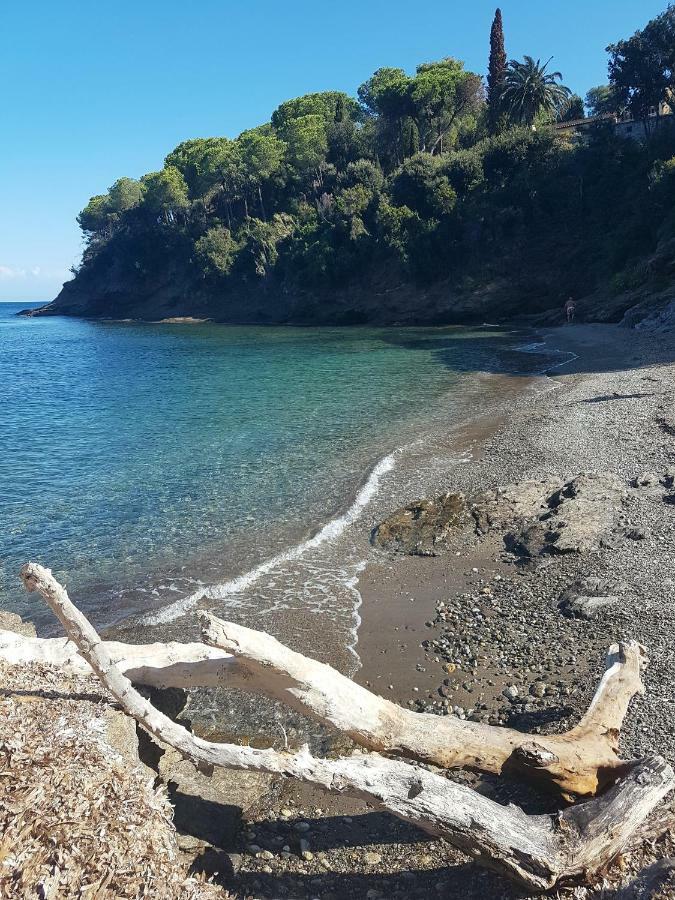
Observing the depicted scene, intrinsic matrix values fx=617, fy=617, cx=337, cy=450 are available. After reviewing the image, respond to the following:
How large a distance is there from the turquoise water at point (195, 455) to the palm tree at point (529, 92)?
85.9 feet

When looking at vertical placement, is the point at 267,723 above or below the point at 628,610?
below

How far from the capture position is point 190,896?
335cm

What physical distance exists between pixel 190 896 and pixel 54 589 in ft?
6.70

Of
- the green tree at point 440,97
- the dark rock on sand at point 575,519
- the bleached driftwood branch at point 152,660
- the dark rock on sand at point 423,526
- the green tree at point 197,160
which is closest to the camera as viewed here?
the bleached driftwood branch at point 152,660

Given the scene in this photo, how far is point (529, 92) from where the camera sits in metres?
50.9

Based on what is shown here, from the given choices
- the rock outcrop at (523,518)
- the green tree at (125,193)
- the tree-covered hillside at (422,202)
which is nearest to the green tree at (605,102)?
the tree-covered hillside at (422,202)

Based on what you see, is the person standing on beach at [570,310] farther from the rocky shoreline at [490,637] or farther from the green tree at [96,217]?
the green tree at [96,217]

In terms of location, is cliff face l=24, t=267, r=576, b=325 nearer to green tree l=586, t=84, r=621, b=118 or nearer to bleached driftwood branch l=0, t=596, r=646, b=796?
green tree l=586, t=84, r=621, b=118

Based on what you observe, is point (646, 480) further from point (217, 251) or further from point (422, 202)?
point (217, 251)

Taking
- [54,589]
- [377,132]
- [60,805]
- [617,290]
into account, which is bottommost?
[60,805]

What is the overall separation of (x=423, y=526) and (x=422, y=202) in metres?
48.4

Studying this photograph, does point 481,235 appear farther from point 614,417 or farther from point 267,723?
point 267,723

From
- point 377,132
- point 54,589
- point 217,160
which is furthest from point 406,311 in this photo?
point 54,589

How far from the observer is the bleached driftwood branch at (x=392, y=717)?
14.8 ft
